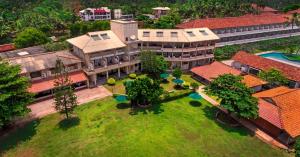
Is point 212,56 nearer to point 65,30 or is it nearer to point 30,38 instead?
point 30,38

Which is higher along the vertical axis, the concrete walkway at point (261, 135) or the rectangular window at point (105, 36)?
the rectangular window at point (105, 36)

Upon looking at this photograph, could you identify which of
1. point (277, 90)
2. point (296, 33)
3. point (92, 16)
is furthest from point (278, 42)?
point (92, 16)

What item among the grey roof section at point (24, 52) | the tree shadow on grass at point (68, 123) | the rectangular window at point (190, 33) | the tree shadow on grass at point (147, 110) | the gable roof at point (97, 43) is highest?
the rectangular window at point (190, 33)

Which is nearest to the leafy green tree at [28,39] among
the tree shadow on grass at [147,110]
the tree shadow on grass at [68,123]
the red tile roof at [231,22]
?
the tree shadow on grass at [68,123]

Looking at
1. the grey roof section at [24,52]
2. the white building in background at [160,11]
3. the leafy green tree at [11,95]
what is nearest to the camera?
the leafy green tree at [11,95]

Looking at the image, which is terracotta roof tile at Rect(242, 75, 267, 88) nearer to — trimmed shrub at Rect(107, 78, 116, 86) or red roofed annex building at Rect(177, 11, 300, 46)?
trimmed shrub at Rect(107, 78, 116, 86)

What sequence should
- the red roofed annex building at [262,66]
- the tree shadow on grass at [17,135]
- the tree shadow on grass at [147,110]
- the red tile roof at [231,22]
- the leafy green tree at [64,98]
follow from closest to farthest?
the tree shadow on grass at [17,135]
the leafy green tree at [64,98]
the tree shadow on grass at [147,110]
the red roofed annex building at [262,66]
the red tile roof at [231,22]

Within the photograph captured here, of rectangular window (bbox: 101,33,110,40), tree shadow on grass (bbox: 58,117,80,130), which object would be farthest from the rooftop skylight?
tree shadow on grass (bbox: 58,117,80,130)

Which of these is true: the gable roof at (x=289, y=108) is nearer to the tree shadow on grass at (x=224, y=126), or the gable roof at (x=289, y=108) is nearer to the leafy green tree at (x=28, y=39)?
the tree shadow on grass at (x=224, y=126)
